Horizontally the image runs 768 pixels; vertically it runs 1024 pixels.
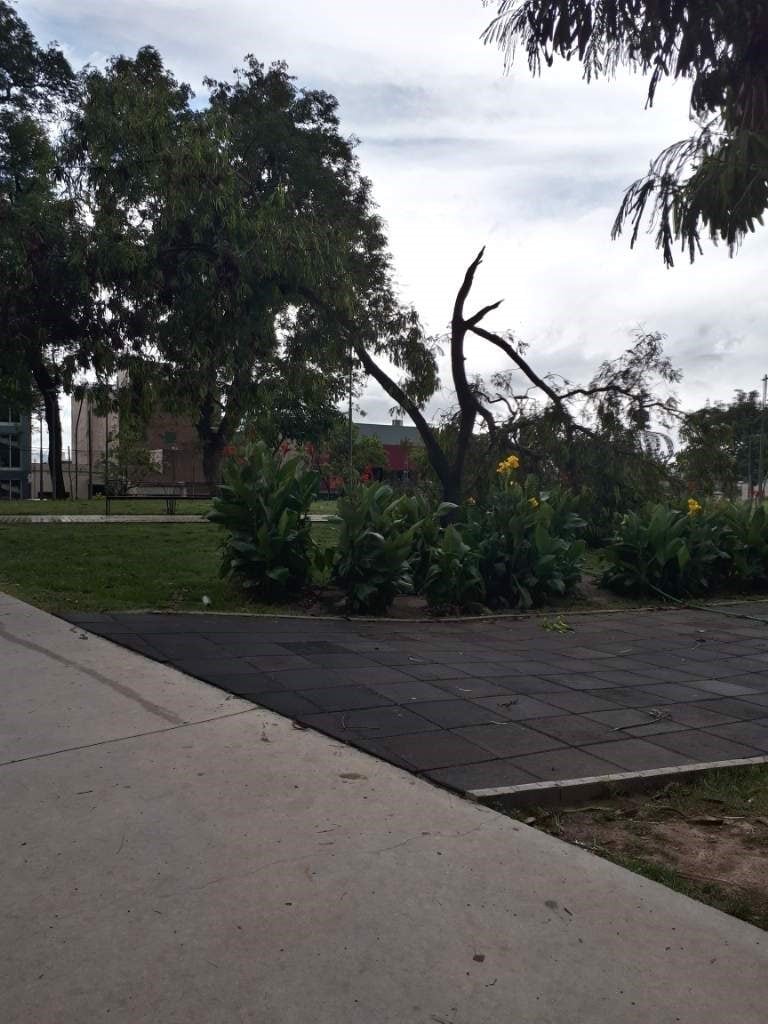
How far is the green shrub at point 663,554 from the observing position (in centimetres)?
1103

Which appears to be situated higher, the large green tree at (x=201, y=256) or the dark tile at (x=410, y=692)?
the large green tree at (x=201, y=256)

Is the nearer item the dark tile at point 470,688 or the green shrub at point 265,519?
the dark tile at point 470,688

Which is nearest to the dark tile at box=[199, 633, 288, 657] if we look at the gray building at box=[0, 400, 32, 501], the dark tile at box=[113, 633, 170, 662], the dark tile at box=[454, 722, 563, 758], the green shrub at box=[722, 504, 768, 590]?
the dark tile at box=[113, 633, 170, 662]

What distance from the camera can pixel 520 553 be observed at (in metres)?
9.95

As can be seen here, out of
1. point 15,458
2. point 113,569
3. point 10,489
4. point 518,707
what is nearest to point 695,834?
point 518,707

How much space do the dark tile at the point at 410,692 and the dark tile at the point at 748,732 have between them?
151cm

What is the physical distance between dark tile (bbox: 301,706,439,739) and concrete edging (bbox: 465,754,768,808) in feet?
A: 2.96

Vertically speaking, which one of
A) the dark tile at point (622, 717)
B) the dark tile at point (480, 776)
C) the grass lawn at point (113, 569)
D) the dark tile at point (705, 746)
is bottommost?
the dark tile at point (705, 746)

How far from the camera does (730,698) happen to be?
6.10 meters

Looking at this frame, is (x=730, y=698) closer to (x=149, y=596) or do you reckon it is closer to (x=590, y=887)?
(x=590, y=887)

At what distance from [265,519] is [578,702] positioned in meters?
4.21

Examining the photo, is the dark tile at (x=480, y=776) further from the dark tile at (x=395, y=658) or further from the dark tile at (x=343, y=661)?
the dark tile at (x=395, y=658)

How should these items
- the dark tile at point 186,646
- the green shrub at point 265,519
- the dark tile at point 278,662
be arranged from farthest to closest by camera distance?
the green shrub at point 265,519 → the dark tile at point 186,646 → the dark tile at point 278,662

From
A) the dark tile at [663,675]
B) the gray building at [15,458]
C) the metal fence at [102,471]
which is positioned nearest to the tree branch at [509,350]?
the dark tile at [663,675]
